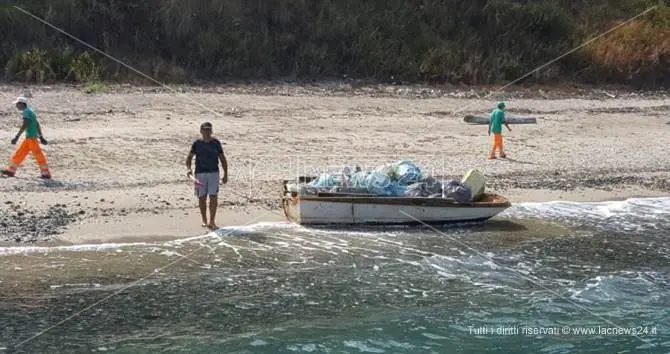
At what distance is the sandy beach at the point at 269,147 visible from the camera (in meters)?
15.2

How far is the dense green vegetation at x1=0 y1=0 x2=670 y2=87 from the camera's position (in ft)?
79.3

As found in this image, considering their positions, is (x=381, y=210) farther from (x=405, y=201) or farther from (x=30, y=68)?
(x=30, y=68)

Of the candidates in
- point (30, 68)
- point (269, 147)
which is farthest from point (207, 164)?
point (30, 68)

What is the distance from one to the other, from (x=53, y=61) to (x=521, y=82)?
1264cm

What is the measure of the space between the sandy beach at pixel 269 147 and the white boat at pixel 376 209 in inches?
29.0

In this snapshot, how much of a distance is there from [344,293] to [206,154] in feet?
10.0

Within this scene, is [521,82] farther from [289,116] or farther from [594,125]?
[289,116]

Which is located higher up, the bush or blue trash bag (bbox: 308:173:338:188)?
the bush

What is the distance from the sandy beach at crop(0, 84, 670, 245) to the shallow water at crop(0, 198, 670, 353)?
119 centimetres

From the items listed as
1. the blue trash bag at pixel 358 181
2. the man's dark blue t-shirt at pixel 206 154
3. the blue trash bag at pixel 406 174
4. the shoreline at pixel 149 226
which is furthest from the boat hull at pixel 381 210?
the man's dark blue t-shirt at pixel 206 154

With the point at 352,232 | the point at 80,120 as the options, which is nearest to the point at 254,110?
the point at 80,120

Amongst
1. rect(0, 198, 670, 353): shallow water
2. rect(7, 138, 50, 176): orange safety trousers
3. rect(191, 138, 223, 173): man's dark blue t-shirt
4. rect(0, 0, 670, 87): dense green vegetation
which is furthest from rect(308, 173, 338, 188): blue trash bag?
rect(0, 0, 670, 87): dense green vegetation

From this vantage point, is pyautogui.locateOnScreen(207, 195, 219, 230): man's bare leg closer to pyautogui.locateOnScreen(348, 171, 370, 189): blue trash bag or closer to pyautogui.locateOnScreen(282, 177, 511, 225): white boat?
pyautogui.locateOnScreen(282, 177, 511, 225): white boat

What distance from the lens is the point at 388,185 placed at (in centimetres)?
1533
